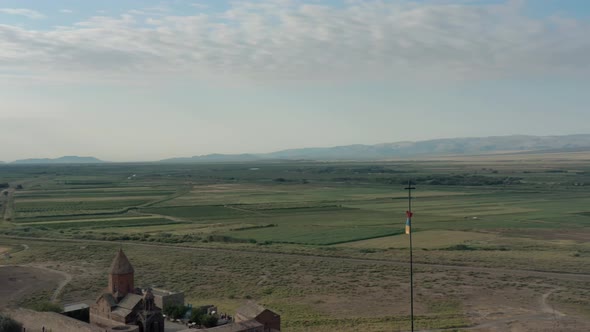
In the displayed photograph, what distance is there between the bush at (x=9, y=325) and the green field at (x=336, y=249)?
10.7m

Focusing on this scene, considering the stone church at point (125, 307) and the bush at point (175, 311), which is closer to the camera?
the stone church at point (125, 307)

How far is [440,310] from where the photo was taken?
4084cm

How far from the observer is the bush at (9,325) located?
32344mm

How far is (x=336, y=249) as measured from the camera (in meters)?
64.2

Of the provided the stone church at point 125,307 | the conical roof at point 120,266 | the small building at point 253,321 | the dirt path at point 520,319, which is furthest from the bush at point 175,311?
the dirt path at point 520,319

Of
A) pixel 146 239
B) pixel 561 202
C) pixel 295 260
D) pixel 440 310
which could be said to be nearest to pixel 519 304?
pixel 440 310

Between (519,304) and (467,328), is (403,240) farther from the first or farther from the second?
(467,328)

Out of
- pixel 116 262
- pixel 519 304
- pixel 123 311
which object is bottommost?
pixel 519 304

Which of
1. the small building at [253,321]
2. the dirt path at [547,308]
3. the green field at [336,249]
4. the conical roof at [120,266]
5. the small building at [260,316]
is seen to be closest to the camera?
the small building at [253,321]

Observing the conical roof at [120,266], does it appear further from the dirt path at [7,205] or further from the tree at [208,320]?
the dirt path at [7,205]

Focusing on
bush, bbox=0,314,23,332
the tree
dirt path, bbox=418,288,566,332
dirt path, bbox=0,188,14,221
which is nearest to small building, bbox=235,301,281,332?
the tree

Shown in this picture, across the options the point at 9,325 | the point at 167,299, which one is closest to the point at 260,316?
the point at 167,299

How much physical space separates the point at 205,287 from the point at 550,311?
27387 millimetres

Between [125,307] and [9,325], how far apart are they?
6.90 meters
